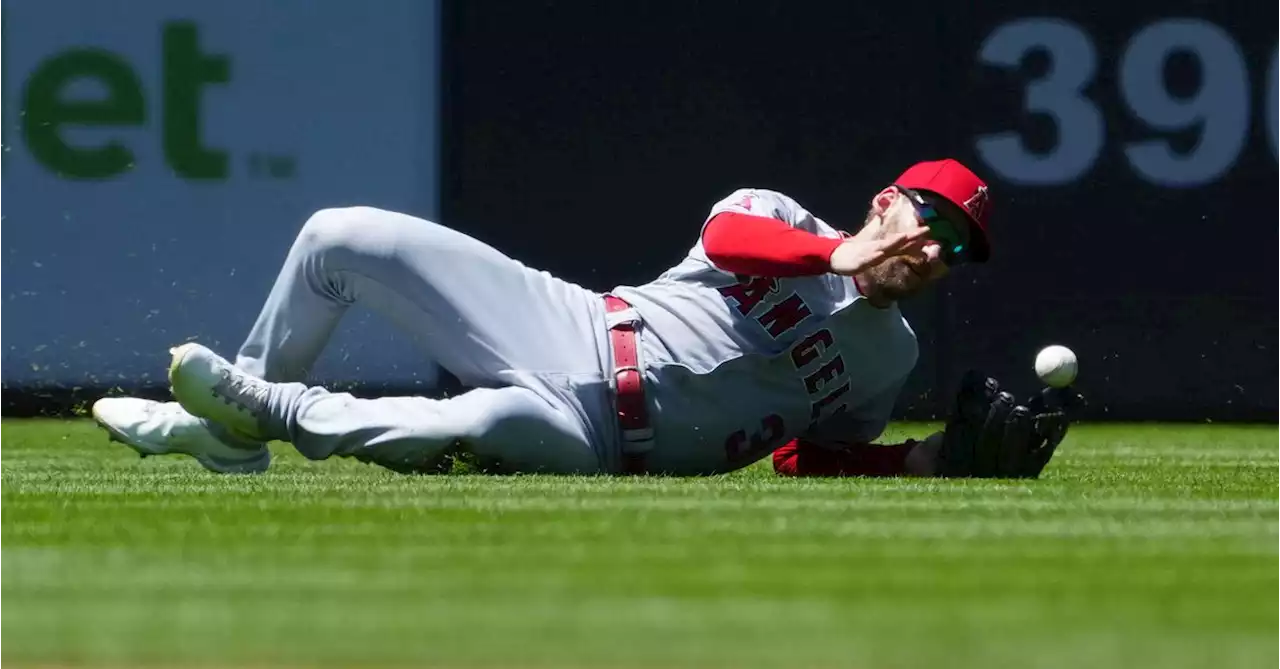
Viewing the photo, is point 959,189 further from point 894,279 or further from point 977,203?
point 894,279

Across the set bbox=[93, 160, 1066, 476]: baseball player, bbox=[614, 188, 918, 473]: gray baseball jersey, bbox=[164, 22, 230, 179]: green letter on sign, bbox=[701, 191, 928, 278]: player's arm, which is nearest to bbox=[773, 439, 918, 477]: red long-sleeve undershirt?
bbox=[93, 160, 1066, 476]: baseball player

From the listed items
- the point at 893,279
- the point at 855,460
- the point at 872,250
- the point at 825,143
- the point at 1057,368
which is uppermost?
the point at 872,250

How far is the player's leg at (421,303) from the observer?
13.6 feet

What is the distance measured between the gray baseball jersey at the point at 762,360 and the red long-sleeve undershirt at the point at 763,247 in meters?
0.06

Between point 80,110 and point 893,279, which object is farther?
point 80,110

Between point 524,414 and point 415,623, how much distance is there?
6.33 ft

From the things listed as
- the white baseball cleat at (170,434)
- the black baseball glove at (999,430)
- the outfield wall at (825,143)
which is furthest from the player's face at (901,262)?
the outfield wall at (825,143)

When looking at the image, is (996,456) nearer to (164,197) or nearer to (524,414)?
(524,414)

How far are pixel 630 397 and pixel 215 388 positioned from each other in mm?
729

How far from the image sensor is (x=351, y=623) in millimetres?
2174

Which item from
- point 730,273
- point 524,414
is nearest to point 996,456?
point 730,273

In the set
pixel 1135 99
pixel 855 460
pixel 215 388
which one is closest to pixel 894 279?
pixel 855 460

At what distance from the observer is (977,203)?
4.16 metres

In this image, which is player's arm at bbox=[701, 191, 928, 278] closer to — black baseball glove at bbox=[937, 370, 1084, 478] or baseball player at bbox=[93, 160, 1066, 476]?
baseball player at bbox=[93, 160, 1066, 476]
